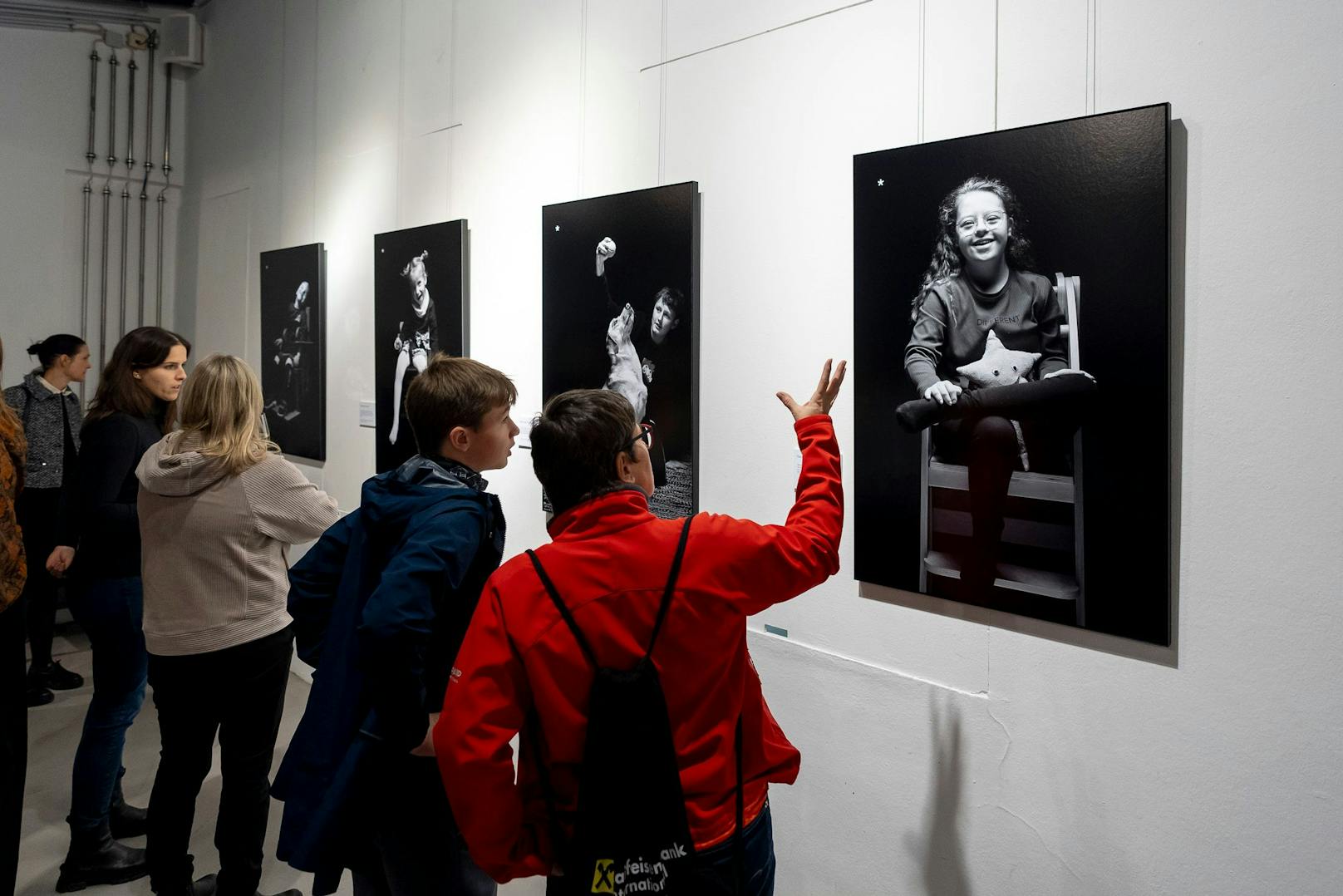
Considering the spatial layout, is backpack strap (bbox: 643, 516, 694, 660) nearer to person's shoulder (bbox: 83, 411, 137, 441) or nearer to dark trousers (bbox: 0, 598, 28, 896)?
dark trousers (bbox: 0, 598, 28, 896)

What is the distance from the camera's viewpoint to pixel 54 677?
4953 millimetres

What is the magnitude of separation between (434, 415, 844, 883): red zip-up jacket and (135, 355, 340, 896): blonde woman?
1.24 m

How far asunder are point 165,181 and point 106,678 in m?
4.53

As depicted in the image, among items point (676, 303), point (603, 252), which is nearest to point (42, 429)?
point (603, 252)

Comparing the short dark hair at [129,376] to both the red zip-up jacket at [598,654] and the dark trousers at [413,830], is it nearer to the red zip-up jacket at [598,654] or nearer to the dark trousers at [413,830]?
the dark trousers at [413,830]

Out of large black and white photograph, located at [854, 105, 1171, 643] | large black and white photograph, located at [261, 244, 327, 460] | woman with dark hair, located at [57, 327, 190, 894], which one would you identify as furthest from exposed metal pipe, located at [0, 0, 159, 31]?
large black and white photograph, located at [854, 105, 1171, 643]

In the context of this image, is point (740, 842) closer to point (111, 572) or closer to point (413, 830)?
point (413, 830)

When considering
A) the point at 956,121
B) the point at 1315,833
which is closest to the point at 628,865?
the point at 1315,833

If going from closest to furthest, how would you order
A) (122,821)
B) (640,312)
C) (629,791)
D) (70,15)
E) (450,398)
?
(629,791)
(450,398)
(640,312)
(122,821)
(70,15)

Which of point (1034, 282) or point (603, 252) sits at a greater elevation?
point (603, 252)

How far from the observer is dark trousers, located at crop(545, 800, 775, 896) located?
1.54 m

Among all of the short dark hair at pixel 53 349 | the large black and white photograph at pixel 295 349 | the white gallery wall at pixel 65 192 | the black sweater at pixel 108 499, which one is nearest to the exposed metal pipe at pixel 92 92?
the white gallery wall at pixel 65 192

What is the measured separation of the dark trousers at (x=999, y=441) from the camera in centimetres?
198

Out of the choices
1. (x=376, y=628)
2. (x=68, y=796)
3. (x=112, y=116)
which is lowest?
(x=68, y=796)
